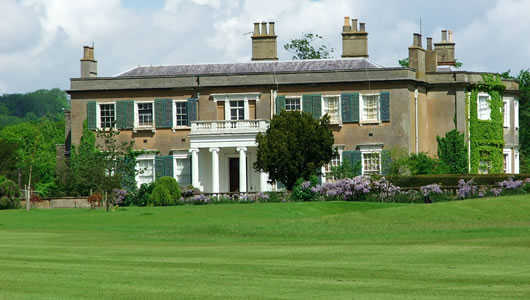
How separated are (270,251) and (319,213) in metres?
17.4

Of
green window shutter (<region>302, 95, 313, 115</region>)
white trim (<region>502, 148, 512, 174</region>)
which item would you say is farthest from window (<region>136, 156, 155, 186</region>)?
white trim (<region>502, 148, 512, 174</region>)

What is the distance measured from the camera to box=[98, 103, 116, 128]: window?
54719 millimetres

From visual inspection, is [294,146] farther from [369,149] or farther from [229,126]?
[369,149]

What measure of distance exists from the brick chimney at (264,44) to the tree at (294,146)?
38.8ft

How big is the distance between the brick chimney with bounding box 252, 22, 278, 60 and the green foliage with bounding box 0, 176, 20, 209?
15.7 metres

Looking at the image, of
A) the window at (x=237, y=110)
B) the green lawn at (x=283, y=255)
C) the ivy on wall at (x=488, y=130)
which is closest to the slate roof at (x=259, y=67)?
the window at (x=237, y=110)

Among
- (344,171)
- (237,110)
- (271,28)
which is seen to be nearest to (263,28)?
(271,28)

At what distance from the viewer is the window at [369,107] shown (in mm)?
52312

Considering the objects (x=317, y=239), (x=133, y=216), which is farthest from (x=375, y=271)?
(x=133, y=216)

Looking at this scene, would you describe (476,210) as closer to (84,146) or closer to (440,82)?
(440,82)

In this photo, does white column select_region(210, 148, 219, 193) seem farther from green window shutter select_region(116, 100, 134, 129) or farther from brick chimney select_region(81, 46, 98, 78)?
brick chimney select_region(81, 46, 98, 78)

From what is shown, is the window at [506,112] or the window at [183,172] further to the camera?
the window at [506,112]

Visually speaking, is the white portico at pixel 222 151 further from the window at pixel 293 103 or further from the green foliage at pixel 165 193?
the green foliage at pixel 165 193

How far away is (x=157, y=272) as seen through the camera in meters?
A: 15.3
